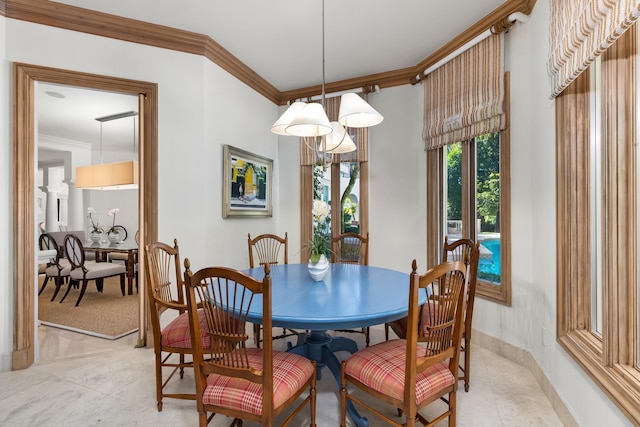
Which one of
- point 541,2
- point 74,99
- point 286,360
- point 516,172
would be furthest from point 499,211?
point 74,99

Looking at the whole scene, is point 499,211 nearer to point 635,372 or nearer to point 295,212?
point 635,372

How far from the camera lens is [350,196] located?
153 inches

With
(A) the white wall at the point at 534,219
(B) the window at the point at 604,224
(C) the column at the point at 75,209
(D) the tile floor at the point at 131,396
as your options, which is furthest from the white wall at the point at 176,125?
(C) the column at the point at 75,209

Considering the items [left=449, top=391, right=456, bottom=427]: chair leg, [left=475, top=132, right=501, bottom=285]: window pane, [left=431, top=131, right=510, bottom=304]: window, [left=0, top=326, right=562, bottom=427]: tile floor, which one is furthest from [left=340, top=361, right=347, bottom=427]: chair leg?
[left=475, top=132, right=501, bottom=285]: window pane

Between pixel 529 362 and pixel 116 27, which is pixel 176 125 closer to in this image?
pixel 116 27

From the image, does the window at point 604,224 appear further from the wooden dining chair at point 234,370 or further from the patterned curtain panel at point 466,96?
the wooden dining chair at point 234,370

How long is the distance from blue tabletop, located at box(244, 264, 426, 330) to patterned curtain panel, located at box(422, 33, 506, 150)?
149 cm

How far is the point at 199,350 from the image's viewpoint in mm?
1361

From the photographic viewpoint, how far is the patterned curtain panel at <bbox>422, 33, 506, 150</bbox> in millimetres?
2578

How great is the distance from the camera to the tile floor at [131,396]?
180 cm

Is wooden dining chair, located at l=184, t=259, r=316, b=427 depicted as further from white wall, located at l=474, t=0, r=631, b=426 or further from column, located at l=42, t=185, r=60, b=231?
column, located at l=42, t=185, r=60, b=231

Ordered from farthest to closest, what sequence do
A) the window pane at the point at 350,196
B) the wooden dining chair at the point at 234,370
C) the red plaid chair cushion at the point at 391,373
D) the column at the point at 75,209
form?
the column at the point at 75,209 → the window pane at the point at 350,196 → the red plaid chair cushion at the point at 391,373 → the wooden dining chair at the point at 234,370

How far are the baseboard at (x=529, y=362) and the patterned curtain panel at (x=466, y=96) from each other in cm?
173

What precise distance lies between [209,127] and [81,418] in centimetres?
230
